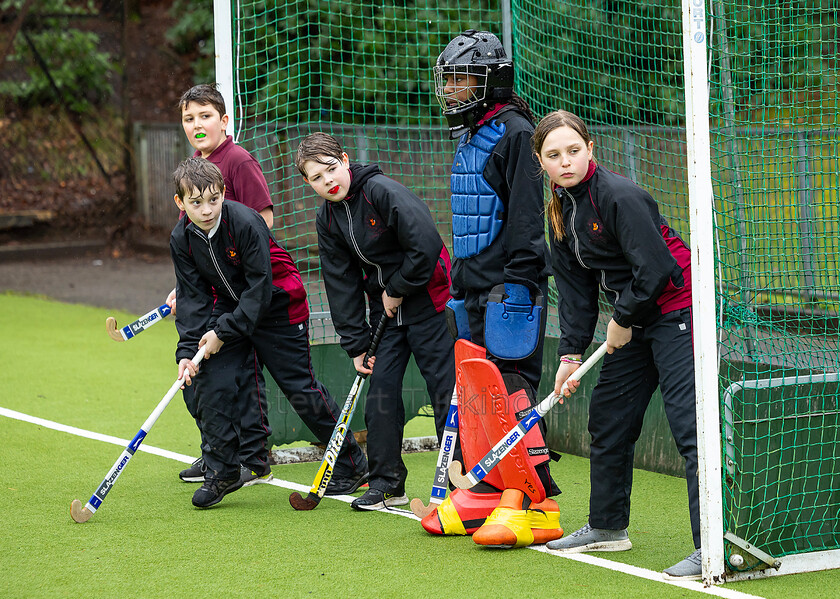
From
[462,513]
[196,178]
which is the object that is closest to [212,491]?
[462,513]

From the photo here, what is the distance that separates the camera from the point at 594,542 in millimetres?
3580

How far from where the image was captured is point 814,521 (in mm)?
3402

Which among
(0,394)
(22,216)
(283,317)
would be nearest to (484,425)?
(283,317)

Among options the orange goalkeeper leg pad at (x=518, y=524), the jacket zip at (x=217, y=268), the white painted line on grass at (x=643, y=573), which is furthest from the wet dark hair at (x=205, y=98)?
the white painted line on grass at (x=643, y=573)

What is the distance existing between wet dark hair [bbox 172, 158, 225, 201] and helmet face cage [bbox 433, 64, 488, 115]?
0.98m

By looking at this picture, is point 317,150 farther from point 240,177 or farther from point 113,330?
Answer: point 113,330

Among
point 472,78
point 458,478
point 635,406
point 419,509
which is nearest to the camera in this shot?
point 635,406

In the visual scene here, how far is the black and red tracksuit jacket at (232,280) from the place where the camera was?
4.14 meters

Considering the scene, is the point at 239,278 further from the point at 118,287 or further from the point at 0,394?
the point at 118,287

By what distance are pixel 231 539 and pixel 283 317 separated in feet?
3.36

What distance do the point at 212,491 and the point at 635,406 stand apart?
72.4 inches

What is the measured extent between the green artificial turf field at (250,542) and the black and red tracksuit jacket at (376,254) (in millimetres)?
837

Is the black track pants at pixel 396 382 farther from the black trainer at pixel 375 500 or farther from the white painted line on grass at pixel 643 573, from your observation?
the white painted line on grass at pixel 643 573

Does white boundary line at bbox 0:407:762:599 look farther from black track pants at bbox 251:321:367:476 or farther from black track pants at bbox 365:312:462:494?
black track pants at bbox 251:321:367:476
